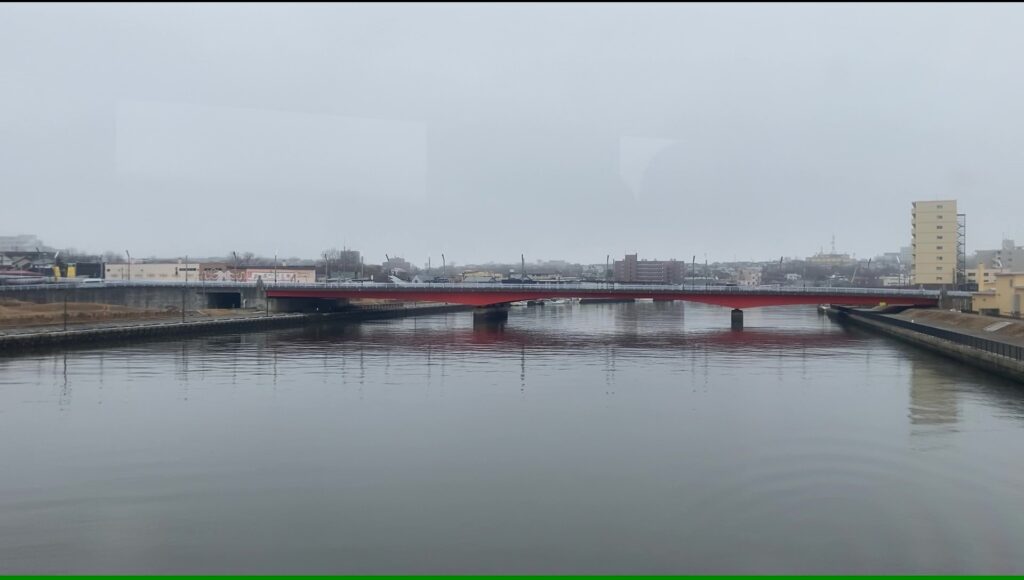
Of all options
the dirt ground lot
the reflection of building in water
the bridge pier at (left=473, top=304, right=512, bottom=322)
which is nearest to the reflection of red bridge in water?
the bridge pier at (left=473, top=304, right=512, bottom=322)

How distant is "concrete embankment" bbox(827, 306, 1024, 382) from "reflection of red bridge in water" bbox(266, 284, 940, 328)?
1375mm

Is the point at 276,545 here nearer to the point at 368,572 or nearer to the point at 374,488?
the point at 368,572

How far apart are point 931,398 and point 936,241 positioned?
190 ft

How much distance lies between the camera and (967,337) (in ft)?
81.8

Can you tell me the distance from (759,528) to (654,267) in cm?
13967

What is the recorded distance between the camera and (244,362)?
2470cm

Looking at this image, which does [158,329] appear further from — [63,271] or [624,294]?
[63,271]

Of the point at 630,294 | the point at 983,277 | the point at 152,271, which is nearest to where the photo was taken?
the point at 630,294

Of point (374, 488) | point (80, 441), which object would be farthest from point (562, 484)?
point (80, 441)

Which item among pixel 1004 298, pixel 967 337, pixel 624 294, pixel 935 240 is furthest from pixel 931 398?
pixel 935 240

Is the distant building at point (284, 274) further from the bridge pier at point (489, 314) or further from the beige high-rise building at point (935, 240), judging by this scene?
the beige high-rise building at point (935, 240)

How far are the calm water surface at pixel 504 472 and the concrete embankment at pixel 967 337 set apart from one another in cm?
76

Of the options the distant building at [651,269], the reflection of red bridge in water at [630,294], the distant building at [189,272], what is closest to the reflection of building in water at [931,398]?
the reflection of red bridge in water at [630,294]

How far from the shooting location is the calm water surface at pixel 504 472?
759cm
